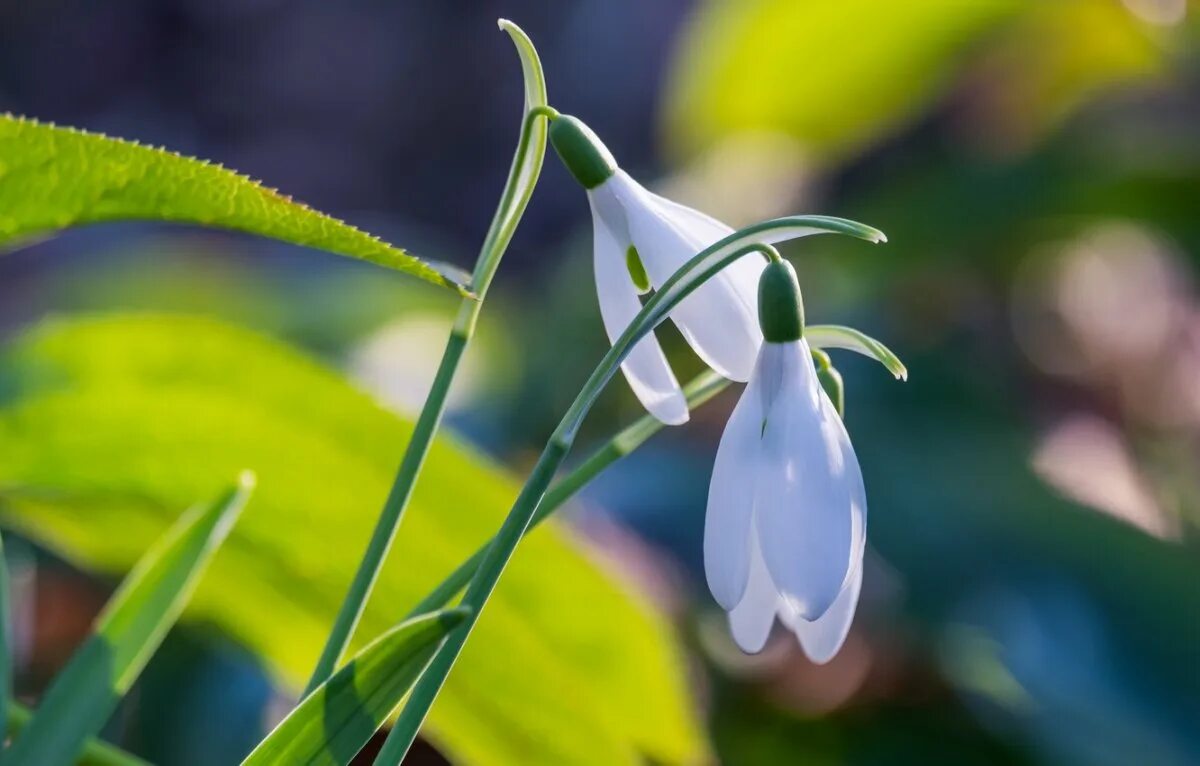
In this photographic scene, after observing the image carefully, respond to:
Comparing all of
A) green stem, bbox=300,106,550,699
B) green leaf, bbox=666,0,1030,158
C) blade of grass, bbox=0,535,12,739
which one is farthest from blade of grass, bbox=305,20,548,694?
green leaf, bbox=666,0,1030,158

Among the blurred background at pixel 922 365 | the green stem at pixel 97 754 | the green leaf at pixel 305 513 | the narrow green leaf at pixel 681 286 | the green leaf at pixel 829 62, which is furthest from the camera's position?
the green leaf at pixel 829 62

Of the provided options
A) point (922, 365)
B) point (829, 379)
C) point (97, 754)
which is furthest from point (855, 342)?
point (922, 365)

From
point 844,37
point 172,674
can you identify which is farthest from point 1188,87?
point 172,674

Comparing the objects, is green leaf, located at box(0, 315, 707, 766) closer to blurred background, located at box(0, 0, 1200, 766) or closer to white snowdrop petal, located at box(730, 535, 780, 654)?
blurred background, located at box(0, 0, 1200, 766)

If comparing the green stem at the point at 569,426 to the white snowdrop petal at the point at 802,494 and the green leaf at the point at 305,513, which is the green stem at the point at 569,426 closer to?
the white snowdrop petal at the point at 802,494

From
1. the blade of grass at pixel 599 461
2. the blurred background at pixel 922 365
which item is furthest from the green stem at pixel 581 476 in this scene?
the blurred background at pixel 922 365
